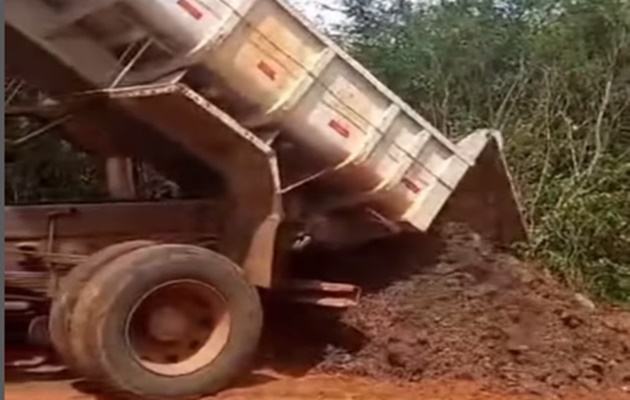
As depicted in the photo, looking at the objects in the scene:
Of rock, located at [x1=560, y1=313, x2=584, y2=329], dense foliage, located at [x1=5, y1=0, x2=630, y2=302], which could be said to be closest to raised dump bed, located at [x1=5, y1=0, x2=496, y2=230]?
rock, located at [x1=560, y1=313, x2=584, y2=329]

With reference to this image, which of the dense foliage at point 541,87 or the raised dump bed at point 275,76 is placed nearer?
the raised dump bed at point 275,76

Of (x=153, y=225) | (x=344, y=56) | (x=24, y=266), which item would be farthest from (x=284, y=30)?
(x=24, y=266)

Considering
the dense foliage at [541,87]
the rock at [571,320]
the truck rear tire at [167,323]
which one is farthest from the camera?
the dense foliage at [541,87]

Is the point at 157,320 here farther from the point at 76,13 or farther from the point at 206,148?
the point at 76,13

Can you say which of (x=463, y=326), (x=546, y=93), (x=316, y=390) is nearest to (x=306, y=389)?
(x=316, y=390)

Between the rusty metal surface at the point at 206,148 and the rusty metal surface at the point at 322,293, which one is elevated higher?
the rusty metal surface at the point at 206,148

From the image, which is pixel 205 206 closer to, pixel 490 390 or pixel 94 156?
pixel 94 156

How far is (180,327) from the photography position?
277 inches

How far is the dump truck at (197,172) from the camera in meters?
6.84

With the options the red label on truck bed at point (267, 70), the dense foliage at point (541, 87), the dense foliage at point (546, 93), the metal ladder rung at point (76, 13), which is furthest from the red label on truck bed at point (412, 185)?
the dense foliage at point (541, 87)

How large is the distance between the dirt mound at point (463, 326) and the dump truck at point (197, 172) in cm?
36

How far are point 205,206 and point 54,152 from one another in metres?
1.55

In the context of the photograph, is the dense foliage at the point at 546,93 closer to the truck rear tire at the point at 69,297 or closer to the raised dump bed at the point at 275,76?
the raised dump bed at the point at 275,76

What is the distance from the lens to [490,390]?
24.1 feet
